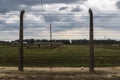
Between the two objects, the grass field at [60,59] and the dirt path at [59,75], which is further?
the grass field at [60,59]

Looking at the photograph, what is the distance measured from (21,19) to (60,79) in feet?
14.4

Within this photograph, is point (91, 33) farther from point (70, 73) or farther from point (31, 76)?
point (31, 76)

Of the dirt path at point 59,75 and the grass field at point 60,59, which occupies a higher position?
the grass field at point 60,59

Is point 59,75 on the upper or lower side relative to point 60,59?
lower

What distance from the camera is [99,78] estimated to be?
17.0m

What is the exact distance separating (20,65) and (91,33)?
404 cm

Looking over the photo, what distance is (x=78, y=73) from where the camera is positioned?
733 inches

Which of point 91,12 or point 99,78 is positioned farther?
point 91,12

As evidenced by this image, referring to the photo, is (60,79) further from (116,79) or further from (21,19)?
(21,19)

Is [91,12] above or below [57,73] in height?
above

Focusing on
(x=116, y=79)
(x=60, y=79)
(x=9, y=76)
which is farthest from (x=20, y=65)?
(x=116, y=79)

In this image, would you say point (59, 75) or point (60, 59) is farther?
point (60, 59)

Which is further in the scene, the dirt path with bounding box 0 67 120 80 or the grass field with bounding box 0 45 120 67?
the grass field with bounding box 0 45 120 67

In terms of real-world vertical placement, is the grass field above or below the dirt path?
above
